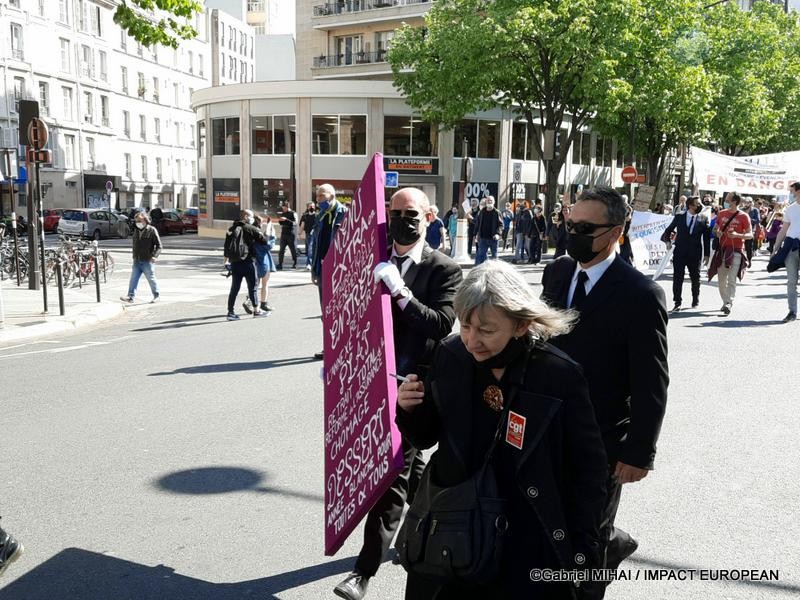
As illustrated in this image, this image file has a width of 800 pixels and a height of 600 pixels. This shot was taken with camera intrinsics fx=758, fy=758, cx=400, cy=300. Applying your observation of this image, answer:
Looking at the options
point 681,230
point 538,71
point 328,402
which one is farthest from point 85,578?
point 538,71

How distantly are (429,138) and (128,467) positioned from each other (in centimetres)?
3558

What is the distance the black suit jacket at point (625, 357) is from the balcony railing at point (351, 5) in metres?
43.9

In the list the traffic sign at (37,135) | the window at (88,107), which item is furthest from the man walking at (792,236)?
the window at (88,107)

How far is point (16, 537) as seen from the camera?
13.3 ft

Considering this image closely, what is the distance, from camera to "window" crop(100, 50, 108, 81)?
56.8 metres

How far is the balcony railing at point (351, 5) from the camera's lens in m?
44.7

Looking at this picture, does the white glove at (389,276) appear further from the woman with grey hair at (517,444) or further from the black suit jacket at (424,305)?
the woman with grey hair at (517,444)

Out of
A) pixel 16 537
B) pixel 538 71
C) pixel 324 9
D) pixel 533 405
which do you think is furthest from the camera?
pixel 324 9

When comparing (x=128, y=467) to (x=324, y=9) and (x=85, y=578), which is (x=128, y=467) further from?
(x=324, y=9)

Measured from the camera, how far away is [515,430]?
7.29ft

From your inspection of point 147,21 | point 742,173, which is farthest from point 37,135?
point 742,173

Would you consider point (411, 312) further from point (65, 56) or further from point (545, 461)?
point (65, 56)

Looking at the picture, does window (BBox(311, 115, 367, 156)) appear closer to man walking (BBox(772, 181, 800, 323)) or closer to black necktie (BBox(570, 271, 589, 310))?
man walking (BBox(772, 181, 800, 323))

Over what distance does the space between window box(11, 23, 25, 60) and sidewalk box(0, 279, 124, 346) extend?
1563 inches
